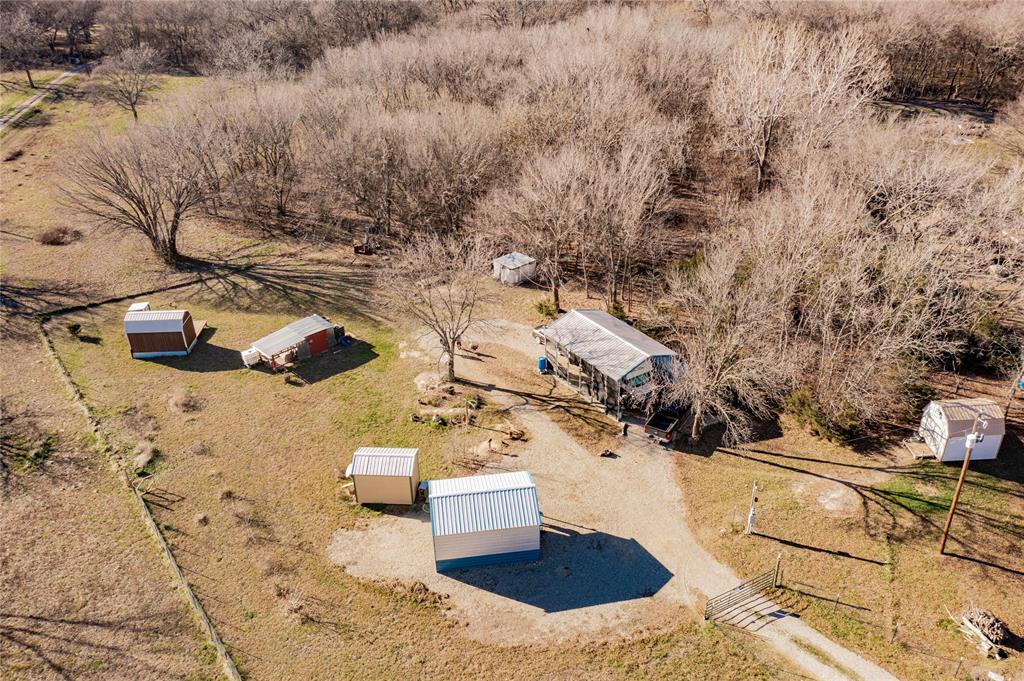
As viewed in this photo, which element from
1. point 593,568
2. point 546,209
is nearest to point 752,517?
point 593,568

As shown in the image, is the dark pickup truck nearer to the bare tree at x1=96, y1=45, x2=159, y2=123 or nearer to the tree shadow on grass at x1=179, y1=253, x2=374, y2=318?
the tree shadow on grass at x1=179, y1=253, x2=374, y2=318

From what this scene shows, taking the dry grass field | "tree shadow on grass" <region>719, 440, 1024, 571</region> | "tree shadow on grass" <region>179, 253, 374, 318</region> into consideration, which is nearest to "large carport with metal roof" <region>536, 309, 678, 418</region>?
the dry grass field

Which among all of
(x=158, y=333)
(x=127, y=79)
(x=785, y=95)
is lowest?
(x=158, y=333)

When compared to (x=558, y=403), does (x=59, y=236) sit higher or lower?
higher

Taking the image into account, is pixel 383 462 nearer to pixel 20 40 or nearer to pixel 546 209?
pixel 546 209

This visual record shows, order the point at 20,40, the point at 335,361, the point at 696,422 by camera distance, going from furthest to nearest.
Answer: the point at 20,40, the point at 335,361, the point at 696,422
